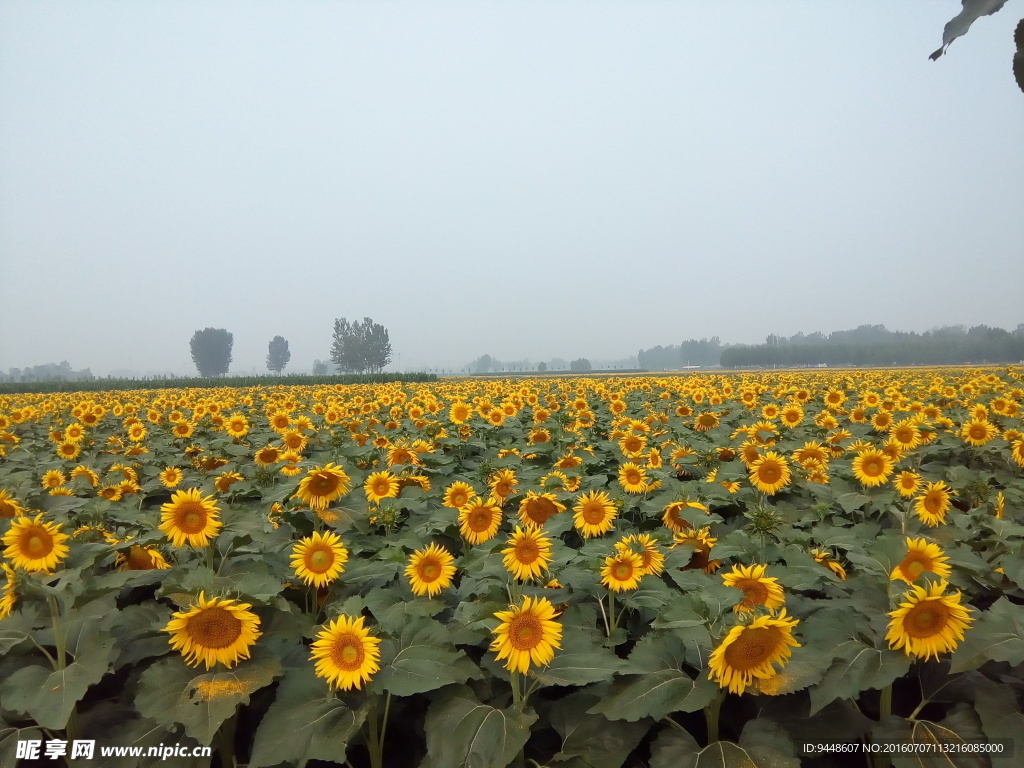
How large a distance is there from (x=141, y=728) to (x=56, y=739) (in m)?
0.36

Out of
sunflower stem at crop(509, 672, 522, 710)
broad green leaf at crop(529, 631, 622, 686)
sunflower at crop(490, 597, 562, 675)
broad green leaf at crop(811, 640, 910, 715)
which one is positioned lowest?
sunflower stem at crop(509, 672, 522, 710)

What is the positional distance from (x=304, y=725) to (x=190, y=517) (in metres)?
1.23

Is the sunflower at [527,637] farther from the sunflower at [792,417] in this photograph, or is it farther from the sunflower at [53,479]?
the sunflower at [792,417]

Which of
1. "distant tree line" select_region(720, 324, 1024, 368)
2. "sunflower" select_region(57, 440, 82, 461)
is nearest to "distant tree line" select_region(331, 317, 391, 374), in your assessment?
"distant tree line" select_region(720, 324, 1024, 368)

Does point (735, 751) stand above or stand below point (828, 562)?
below

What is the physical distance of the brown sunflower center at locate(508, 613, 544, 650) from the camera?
202cm

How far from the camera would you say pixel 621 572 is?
2.56 metres

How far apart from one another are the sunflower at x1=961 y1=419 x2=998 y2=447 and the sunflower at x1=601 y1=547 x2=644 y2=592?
191 inches

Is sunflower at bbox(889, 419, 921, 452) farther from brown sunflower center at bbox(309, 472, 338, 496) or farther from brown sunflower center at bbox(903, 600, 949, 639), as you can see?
brown sunflower center at bbox(309, 472, 338, 496)

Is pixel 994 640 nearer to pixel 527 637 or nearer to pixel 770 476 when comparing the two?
pixel 527 637

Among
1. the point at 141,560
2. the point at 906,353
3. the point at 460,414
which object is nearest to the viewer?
the point at 141,560

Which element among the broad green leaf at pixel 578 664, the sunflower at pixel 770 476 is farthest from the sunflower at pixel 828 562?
the broad green leaf at pixel 578 664

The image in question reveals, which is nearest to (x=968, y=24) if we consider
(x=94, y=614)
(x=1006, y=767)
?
(x=1006, y=767)

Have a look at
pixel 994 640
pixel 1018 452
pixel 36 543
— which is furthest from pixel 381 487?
pixel 1018 452
